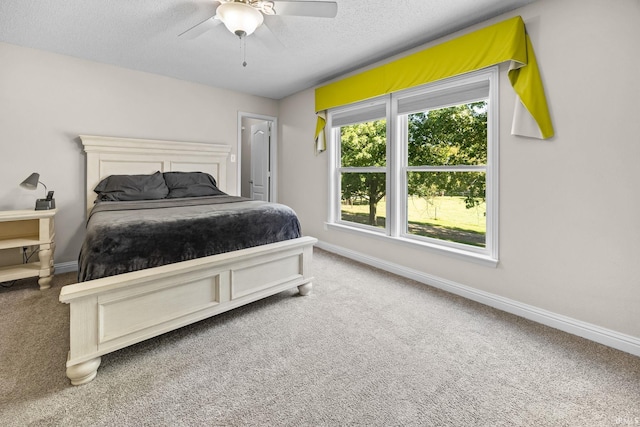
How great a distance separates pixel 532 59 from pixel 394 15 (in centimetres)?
108

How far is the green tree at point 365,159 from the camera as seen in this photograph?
11.7 feet

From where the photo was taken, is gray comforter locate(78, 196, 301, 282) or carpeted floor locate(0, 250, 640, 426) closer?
carpeted floor locate(0, 250, 640, 426)

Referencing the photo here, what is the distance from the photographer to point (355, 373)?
1619mm

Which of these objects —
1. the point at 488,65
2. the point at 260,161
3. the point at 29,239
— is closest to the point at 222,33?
the point at 488,65

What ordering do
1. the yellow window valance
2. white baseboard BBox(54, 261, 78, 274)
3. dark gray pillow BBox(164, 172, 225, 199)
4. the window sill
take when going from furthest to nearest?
1. dark gray pillow BBox(164, 172, 225, 199)
2. white baseboard BBox(54, 261, 78, 274)
3. the window sill
4. the yellow window valance

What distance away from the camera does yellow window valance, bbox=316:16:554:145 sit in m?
2.12

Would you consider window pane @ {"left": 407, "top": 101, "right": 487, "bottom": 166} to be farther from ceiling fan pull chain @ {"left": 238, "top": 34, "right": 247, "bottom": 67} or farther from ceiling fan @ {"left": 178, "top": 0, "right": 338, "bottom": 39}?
ceiling fan pull chain @ {"left": 238, "top": 34, "right": 247, "bottom": 67}

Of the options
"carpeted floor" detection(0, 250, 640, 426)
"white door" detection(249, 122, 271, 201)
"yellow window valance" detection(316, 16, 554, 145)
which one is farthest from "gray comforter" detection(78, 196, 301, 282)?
"white door" detection(249, 122, 271, 201)

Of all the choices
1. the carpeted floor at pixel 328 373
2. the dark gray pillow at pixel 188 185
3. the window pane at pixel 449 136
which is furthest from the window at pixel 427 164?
the dark gray pillow at pixel 188 185

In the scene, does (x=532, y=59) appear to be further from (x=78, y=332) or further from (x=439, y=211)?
(x=78, y=332)

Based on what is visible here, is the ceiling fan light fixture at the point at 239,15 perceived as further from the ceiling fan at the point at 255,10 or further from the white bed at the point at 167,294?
the white bed at the point at 167,294

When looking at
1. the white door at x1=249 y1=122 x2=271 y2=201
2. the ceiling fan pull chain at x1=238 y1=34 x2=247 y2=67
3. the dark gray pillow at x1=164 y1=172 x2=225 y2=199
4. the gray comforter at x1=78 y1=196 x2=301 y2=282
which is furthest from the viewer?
the white door at x1=249 y1=122 x2=271 y2=201

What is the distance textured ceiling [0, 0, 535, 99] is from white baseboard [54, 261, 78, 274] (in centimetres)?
225

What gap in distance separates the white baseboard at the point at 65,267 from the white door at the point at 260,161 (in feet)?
8.89
